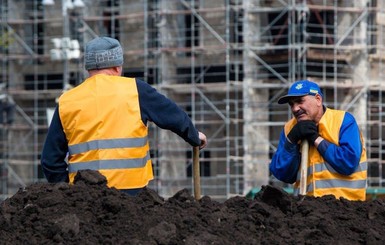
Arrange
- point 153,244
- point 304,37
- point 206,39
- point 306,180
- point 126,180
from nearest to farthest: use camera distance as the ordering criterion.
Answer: point 153,244, point 126,180, point 306,180, point 304,37, point 206,39

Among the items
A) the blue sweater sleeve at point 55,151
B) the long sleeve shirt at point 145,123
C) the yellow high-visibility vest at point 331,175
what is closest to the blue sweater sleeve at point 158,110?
the long sleeve shirt at point 145,123

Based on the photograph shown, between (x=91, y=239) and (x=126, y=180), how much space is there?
1615mm

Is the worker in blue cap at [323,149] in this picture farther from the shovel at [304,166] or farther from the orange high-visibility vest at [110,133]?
the orange high-visibility vest at [110,133]

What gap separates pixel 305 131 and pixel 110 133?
6.19ft

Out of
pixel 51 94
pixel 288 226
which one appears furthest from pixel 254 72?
pixel 288 226

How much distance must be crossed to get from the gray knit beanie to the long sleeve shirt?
0.27 meters

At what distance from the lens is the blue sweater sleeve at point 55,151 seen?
834 centimetres

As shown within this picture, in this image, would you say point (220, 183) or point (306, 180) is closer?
point (306, 180)

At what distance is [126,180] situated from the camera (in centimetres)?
816

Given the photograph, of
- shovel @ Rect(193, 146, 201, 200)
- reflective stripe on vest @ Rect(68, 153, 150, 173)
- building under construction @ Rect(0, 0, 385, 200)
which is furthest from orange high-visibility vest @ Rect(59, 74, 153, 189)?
building under construction @ Rect(0, 0, 385, 200)

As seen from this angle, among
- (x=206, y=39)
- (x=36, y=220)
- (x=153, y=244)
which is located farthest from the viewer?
(x=206, y=39)

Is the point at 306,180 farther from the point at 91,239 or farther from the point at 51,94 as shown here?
the point at 51,94

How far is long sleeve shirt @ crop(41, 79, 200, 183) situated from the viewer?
27.0ft

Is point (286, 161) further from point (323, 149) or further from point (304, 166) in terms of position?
point (323, 149)
